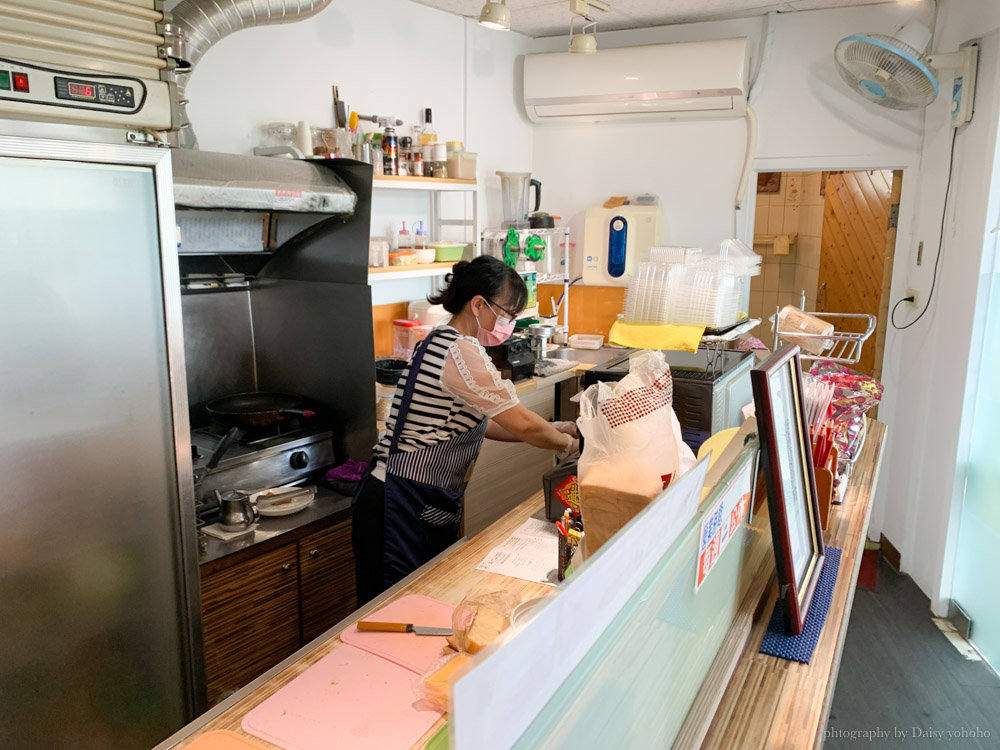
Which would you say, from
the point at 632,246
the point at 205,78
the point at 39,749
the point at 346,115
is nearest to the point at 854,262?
the point at 632,246

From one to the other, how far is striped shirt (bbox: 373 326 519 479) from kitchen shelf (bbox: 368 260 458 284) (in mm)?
964

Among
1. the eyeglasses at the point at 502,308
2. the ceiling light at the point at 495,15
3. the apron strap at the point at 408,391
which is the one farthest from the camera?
the ceiling light at the point at 495,15

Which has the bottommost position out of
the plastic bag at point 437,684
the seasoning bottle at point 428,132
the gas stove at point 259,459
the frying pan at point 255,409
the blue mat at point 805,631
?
the gas stove at point 259,459

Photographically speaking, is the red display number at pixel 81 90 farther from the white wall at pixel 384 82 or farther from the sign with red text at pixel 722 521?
the sign with red text at pixel 722 521

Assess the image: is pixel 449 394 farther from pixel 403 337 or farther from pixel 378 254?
pixel 403 337

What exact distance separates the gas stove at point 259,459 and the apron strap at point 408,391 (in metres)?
0.72

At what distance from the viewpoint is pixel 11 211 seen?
1.53m

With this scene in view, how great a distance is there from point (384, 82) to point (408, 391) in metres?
2.14

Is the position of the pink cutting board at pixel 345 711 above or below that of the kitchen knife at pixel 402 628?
below

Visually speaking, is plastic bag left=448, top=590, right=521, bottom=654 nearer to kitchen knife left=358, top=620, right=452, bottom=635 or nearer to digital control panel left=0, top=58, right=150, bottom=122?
kitchen knife left=358, top=620, right=452, bottom=635

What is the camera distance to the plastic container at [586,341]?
460cm

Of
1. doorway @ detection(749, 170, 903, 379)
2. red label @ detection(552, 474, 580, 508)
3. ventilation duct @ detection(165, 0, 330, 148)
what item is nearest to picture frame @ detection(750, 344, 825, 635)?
red label @ detection(552, 474, 580, 508)

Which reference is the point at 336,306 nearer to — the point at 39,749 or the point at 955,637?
the point at 39,749

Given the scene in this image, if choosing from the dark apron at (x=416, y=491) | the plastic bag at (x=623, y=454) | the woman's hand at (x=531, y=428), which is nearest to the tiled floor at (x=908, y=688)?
the woman's hand at (x=531, y=428)
